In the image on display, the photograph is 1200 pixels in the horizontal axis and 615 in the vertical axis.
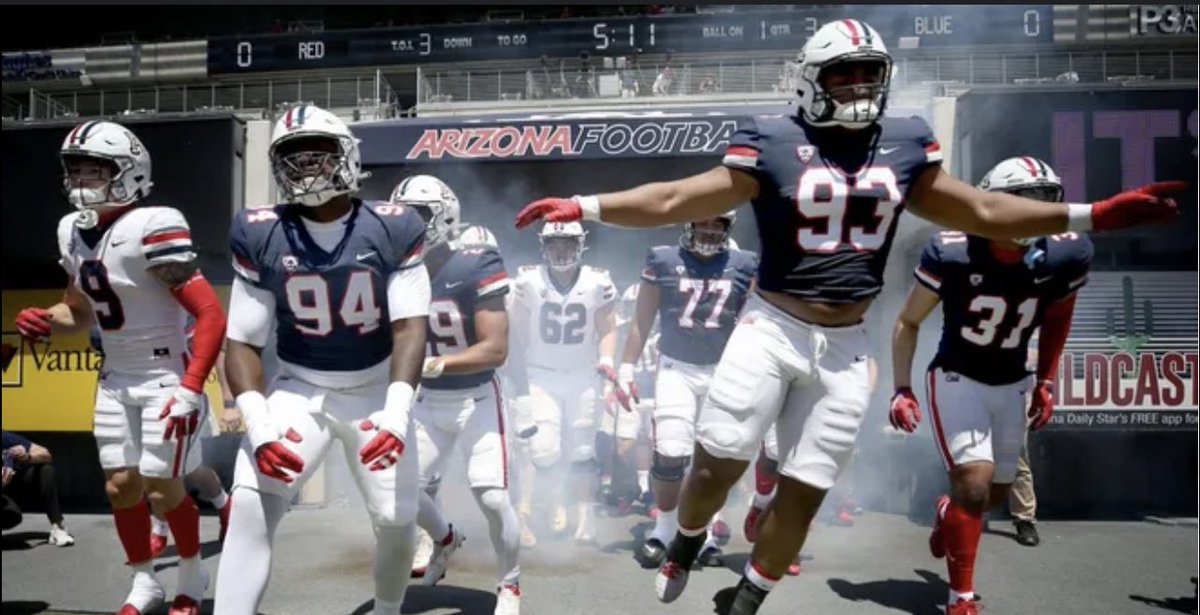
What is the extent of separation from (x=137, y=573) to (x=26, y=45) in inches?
834

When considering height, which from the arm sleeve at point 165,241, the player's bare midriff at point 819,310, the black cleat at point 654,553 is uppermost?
the arm sleeve at point 165,241

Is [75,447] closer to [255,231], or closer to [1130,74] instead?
[255,231]

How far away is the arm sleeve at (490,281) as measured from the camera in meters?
5.07

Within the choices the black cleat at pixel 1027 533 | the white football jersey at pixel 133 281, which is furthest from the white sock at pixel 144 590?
the black cleat at pixel 1027 533

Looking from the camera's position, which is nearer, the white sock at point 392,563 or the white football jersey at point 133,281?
the white sock at point 392,563

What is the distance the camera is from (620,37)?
16.4 meters

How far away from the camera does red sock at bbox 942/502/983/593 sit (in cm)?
477

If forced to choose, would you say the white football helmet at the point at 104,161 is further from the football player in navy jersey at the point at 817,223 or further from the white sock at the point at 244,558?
the football player in navy jersey at the point at 817,223

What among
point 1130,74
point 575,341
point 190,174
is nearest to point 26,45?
point 190,174

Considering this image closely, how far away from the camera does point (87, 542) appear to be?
746 cm

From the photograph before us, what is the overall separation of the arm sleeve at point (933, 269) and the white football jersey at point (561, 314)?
10.5 ft

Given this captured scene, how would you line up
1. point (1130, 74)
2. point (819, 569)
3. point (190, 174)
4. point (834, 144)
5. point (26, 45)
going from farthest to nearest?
point (26, 45), point (1130, 74), point (190, 174), point (819, 569), point (834, 144)

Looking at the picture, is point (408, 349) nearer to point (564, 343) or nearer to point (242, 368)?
point (242, 368)

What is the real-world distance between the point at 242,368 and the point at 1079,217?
3.28 m
